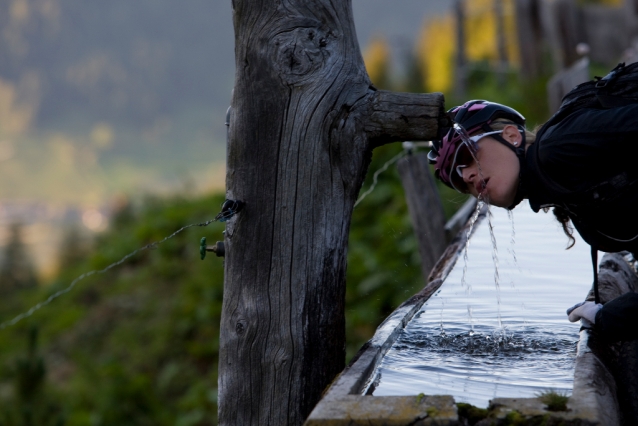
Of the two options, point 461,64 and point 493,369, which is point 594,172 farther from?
point 461,64

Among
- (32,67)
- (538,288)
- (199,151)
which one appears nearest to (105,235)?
(538,288)

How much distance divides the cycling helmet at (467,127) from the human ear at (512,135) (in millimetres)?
17

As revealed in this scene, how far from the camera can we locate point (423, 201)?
18.2 ft

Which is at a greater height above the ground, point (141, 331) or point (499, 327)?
point (499, 327)

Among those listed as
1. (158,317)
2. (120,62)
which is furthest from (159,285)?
(120,62)

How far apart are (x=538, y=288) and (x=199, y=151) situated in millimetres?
148986

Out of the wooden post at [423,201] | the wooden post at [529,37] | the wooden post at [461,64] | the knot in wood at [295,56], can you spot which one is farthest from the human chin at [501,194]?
the wooden post at [461,64]

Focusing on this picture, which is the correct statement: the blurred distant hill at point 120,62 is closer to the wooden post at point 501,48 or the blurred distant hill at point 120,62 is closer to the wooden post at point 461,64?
the wooden post at point 501,48

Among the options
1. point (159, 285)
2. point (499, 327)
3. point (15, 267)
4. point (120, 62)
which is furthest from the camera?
point (120, 62)

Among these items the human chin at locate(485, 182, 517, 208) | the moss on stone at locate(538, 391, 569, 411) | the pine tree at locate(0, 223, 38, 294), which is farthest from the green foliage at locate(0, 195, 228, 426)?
the moss on stone at locate(538, 391, 569, 411)

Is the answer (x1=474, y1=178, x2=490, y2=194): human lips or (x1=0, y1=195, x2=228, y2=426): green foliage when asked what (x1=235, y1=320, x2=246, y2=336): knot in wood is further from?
(x1=0, y1=195, x2=228, y2=426): green foliage

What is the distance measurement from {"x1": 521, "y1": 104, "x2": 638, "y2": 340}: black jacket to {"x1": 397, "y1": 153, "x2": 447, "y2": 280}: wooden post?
105 inches

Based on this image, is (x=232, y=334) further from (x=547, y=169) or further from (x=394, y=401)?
(x=547, y=169)

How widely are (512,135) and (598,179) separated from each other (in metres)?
0.44
